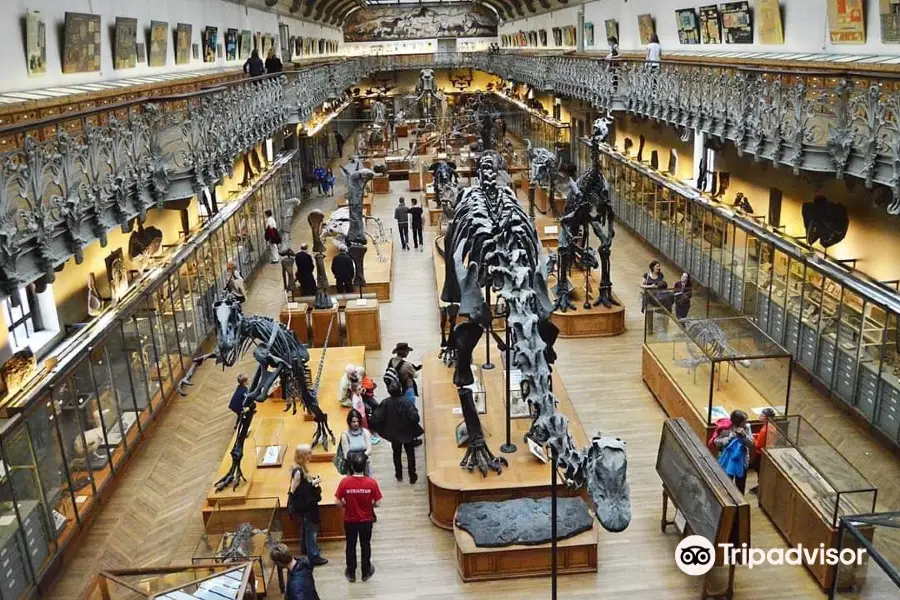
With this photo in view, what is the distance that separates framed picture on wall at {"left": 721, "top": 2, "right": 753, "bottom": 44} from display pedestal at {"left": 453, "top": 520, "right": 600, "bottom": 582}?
12.5m

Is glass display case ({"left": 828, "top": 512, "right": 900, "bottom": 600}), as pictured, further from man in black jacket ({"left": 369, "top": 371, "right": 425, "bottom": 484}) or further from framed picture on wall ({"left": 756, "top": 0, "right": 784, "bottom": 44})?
framed picture on wall ({"left": 756, "top": 0, "right": 784, "bottom": 44})

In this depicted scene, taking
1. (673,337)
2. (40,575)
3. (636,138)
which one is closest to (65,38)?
(40,575)

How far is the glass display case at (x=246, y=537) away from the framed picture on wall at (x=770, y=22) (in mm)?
12531

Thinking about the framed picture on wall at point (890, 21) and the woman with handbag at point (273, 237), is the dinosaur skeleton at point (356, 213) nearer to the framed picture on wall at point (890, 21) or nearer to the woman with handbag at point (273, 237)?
the woman with handbag at point (273, 237)

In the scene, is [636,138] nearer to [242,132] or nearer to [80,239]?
[242,132]

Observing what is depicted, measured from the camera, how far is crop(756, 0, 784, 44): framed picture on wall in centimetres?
1452

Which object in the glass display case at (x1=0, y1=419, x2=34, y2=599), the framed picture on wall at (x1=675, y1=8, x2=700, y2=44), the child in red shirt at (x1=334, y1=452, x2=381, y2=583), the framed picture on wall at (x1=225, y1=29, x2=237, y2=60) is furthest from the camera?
the framed picture on wall at (x1=225, y1=29, x2=237, y2=60)

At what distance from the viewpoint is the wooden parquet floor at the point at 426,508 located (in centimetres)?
724

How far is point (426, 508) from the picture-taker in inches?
337

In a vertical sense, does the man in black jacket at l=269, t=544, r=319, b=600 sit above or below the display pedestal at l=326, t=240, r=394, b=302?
below

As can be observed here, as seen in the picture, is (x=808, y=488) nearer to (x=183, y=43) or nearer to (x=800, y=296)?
(x=800, y=296)

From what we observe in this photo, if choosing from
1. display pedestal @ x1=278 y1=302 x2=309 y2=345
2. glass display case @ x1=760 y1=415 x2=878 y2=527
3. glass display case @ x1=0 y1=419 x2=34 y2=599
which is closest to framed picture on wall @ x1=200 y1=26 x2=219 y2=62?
display pedestal @ x1=278 y1=302 x2=309 y2=345

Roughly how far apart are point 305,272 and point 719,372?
26.6ft

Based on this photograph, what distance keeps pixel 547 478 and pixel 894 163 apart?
488 centimetres
